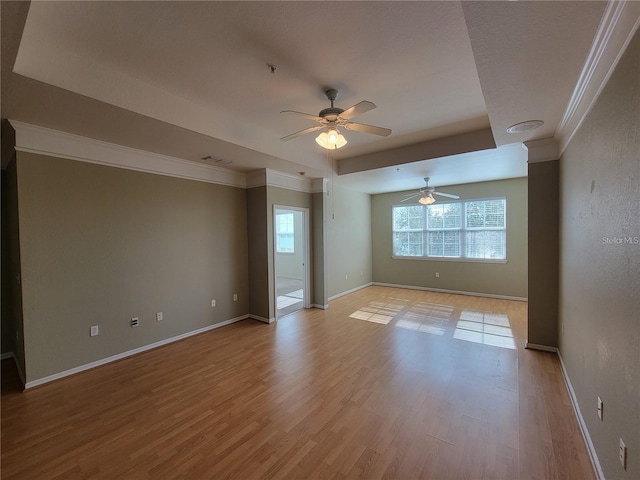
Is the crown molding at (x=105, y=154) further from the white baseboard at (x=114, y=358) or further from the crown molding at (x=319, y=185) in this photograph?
the white baseboard at (x=114, y=358)

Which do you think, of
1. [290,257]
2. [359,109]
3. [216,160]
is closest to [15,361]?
[216,160]

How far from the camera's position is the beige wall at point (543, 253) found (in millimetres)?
3324

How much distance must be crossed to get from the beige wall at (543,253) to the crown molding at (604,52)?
1.18 m

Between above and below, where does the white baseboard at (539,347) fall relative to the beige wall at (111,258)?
below

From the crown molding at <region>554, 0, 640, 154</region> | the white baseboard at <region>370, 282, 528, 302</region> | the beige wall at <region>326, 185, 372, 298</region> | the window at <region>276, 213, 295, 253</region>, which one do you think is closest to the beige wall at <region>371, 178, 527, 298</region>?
the white baseboard at <region>370, 282, 528, 302</region>

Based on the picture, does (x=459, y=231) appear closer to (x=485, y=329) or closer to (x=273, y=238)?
(x=485, y=329)

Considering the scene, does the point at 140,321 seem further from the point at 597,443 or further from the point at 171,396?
the point at 597,443

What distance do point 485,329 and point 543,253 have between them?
1.45 meters

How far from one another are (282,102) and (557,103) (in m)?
2.47

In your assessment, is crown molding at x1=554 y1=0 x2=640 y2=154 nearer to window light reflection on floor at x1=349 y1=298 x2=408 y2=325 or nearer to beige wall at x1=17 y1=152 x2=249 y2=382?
window light reflection on floor at x1=349 y1=298 x2=408 y2=325

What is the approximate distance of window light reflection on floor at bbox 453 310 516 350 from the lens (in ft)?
12.2

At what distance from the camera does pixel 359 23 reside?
1786 mm

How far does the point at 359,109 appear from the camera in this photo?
2195 millimetres

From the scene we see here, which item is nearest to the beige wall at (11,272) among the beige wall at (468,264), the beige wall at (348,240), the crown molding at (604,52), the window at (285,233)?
the beige wall at (348,240)
